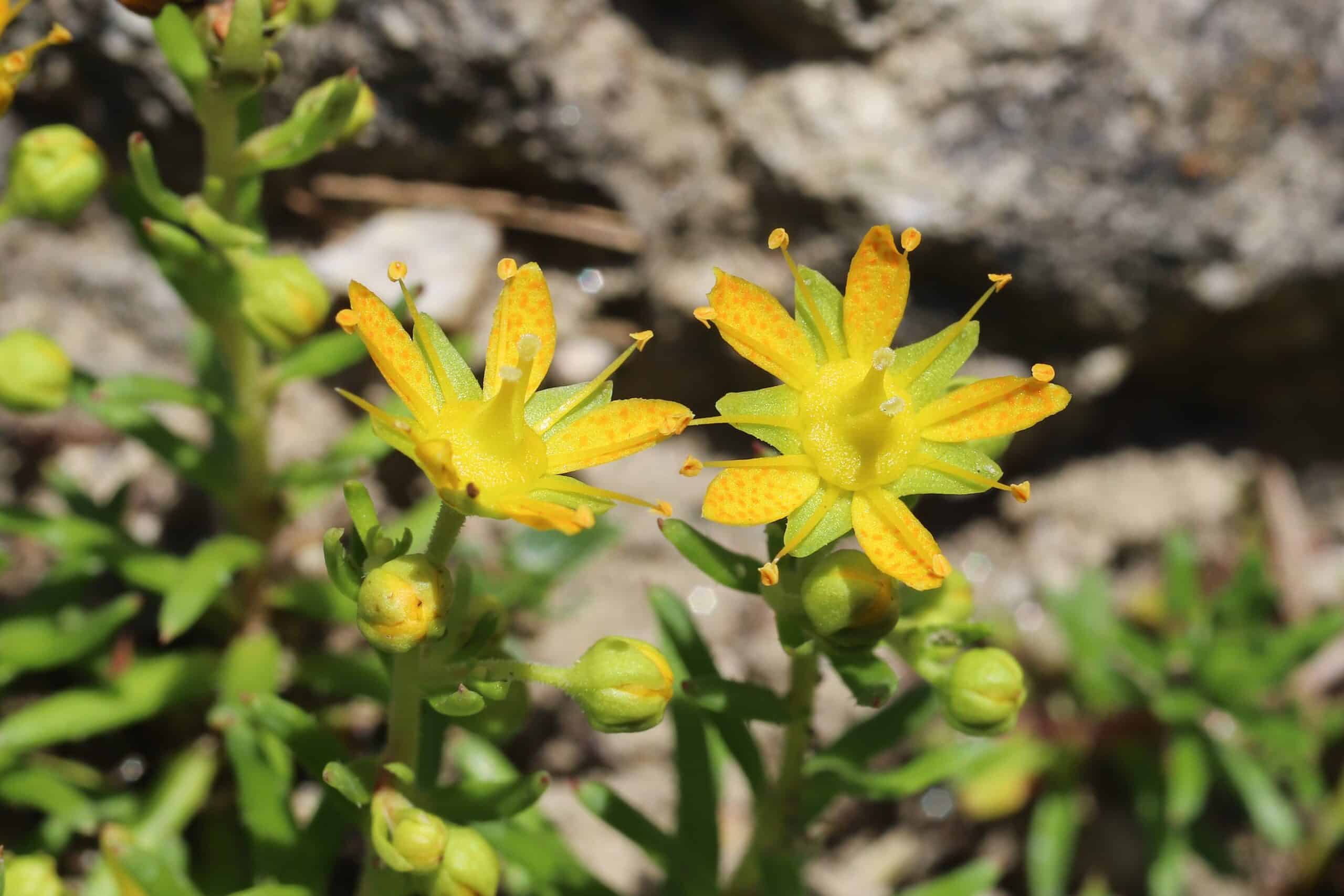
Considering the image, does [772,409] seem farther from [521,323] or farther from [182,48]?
[182,48]

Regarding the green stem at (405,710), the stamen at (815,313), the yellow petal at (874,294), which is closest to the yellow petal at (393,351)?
the green stem at (405,710)

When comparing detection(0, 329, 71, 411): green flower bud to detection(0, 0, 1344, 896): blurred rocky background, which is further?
detection(0, 0, 1344, 896): blurred rocky background

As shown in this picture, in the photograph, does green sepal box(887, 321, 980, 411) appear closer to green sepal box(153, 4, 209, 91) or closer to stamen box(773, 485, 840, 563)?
stamen box(773, 485, 840, 563)

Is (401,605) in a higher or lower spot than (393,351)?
lower

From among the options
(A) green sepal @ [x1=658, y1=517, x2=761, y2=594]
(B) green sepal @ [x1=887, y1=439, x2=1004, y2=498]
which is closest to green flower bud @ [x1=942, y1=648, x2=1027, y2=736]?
(B) green sepal @ [x1=887, y1=439, x2=1004, y2=498]

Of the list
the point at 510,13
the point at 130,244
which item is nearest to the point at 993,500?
the point at 510,13

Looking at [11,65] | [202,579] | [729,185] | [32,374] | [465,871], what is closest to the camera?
[465,871]

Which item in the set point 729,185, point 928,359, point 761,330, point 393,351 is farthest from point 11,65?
point 729,185
